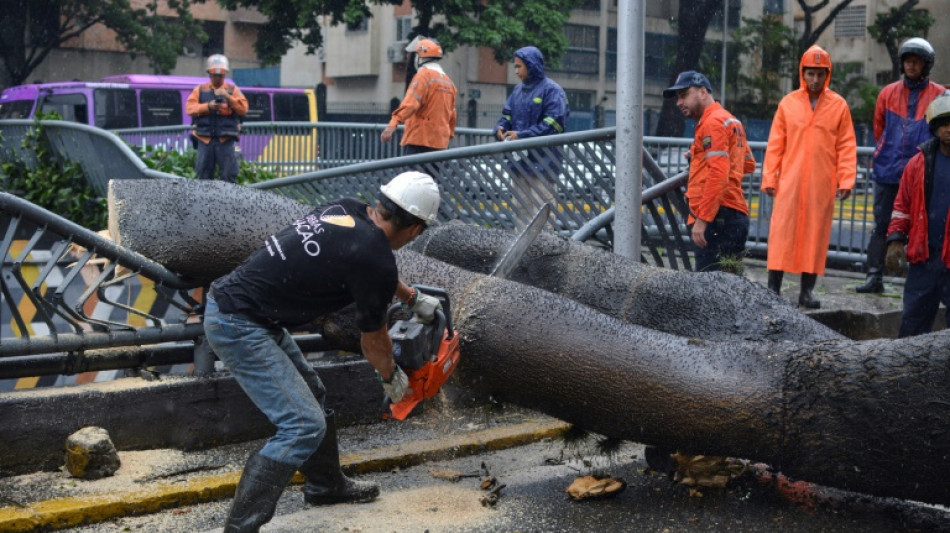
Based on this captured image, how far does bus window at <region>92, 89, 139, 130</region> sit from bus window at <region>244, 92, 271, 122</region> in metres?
3.65

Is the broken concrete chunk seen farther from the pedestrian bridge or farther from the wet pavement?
the pedestrian bridge

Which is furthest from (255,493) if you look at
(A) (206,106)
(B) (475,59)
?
(B) (475,59)

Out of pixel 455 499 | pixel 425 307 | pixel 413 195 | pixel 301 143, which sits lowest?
pixel 455 499

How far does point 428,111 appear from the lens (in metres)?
9.25

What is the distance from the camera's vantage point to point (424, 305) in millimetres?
4262

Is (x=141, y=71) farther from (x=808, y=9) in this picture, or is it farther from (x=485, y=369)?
(x=485, y=369)

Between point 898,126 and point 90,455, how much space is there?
594cm

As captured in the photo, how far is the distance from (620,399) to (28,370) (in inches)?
103

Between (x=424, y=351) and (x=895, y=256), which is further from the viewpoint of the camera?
(x=895, y=256)

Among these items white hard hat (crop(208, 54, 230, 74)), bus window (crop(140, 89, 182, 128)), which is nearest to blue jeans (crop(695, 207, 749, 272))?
white hard hat (crop(208, 54, 230, 74))

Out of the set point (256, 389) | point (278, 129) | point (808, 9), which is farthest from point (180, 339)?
point (808, 9)

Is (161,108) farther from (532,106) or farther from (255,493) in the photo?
(255,493)

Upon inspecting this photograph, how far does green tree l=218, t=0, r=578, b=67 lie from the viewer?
30719mm

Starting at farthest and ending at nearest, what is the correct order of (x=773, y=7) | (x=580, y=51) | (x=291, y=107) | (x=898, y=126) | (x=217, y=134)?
(x=580, y=51) → (x=773, y=7) → (x=291, y=107) → (x=217, y=134) → (x=898, y=126)
